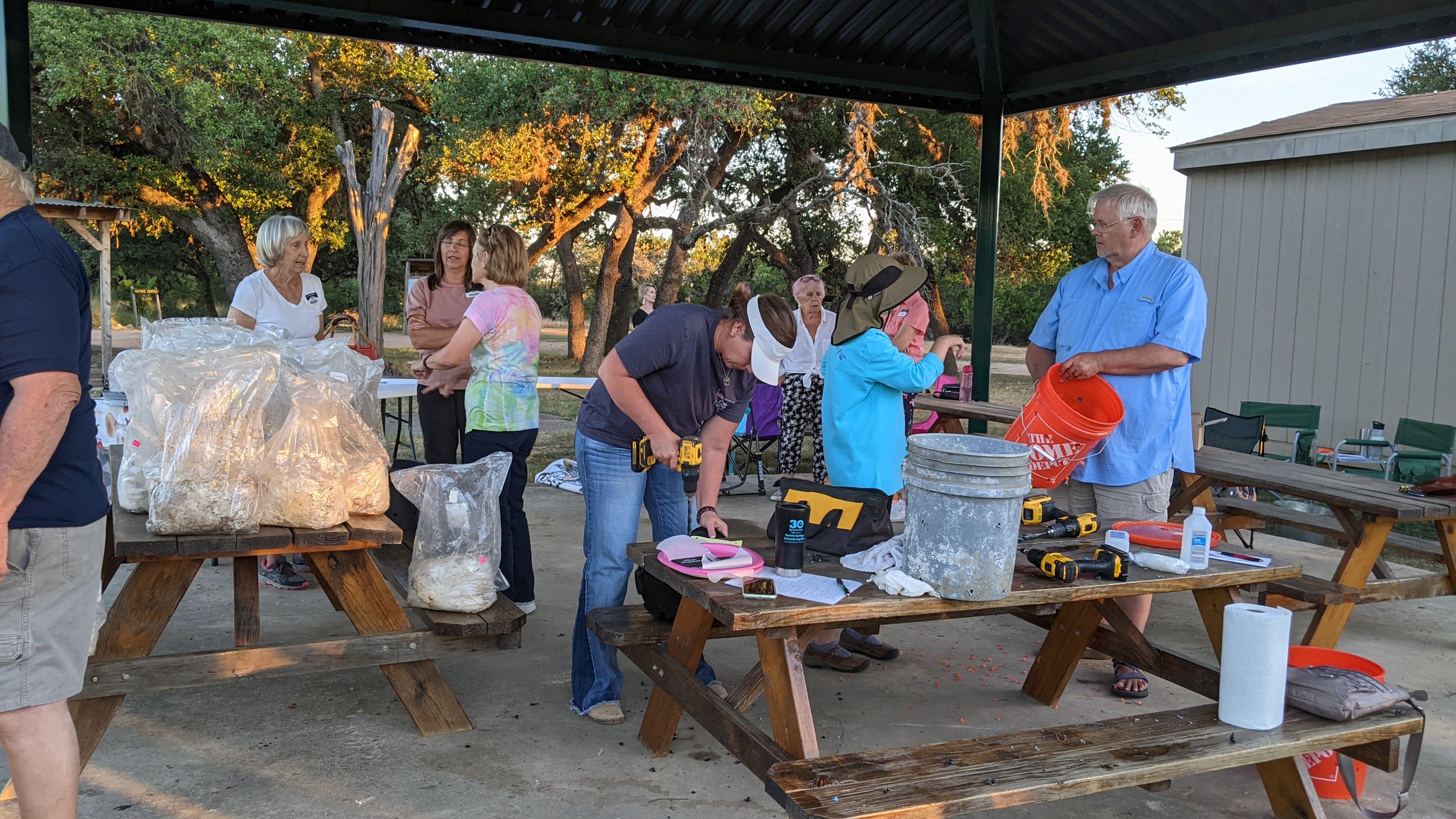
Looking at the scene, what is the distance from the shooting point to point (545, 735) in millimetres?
3533

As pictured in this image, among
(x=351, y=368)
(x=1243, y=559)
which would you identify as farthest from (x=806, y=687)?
(x=351, y=368)

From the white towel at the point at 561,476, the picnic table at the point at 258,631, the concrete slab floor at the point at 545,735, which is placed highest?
the picnic table at the point at 258,631

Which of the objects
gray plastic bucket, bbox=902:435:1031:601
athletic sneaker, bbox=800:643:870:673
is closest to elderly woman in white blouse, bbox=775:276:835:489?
athletic sneaker, bbox=800:643:870:673

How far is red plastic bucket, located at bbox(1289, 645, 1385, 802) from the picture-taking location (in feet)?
10.4

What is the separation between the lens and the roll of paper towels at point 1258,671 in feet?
8.84

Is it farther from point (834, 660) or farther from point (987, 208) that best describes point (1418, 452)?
point (834, 660)

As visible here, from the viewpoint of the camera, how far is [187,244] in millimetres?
28578

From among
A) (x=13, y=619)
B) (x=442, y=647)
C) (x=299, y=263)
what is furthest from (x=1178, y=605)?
(x=13, y=619)

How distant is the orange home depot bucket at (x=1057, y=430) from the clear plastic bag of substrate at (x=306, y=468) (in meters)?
2.32

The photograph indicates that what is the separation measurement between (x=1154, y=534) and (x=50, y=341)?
3159 mm

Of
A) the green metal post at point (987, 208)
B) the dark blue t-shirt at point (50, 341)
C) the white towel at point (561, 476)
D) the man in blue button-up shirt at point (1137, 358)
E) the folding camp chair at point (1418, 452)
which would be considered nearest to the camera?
the dark blue t-shirt at point (50, 341)

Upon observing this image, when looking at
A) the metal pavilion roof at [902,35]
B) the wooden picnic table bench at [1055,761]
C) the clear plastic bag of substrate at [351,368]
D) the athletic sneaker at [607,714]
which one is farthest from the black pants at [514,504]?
the wooden picnic table bench at [1055,761]

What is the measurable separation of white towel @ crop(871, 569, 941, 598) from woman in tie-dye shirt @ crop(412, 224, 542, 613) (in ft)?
7.11

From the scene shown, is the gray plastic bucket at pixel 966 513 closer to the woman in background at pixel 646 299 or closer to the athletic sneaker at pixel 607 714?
the athletic sneaker at pixel 607 714
